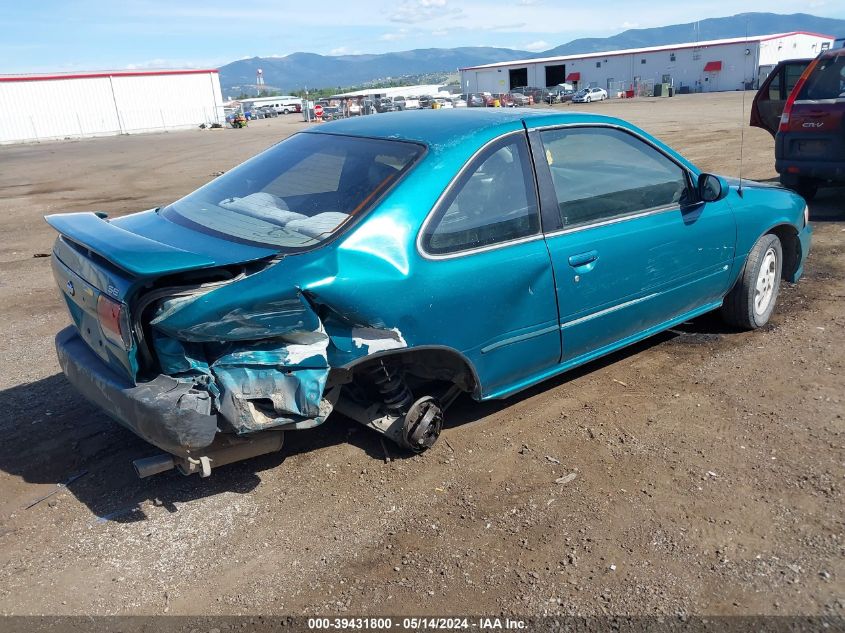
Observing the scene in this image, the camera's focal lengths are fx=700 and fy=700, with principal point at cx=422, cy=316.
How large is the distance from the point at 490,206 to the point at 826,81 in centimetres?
687

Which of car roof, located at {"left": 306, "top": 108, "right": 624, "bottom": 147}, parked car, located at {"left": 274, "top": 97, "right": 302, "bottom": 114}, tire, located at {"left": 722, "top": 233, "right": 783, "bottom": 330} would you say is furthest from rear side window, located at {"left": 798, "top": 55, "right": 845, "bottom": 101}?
parked car, located at {"left": 274, "top": 97, "right": 302, "bottom": 114}

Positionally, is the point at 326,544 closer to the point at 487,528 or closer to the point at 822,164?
the point at 487,528

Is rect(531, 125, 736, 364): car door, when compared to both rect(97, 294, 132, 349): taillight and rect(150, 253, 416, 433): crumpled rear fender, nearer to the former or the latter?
rect(150, 253, 416, 433): crumpled rear fender

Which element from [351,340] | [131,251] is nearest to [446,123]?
[351,340]

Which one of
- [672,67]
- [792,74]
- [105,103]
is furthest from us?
[672,67]

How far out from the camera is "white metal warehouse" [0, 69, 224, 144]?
5097cm

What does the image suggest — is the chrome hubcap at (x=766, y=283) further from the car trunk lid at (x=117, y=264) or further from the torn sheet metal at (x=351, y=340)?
the car trunk lid at (x=117, y=264)

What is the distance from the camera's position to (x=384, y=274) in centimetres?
311

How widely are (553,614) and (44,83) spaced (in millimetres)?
60156

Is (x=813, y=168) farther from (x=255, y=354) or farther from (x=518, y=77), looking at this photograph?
(x=518, y=77)

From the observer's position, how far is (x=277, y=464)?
11.9 feet

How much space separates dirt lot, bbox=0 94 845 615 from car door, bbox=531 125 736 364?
0.49 metres

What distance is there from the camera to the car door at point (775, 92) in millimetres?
9211

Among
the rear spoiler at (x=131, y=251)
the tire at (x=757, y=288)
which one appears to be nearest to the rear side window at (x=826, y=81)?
the tire at (x=757, y=288)
